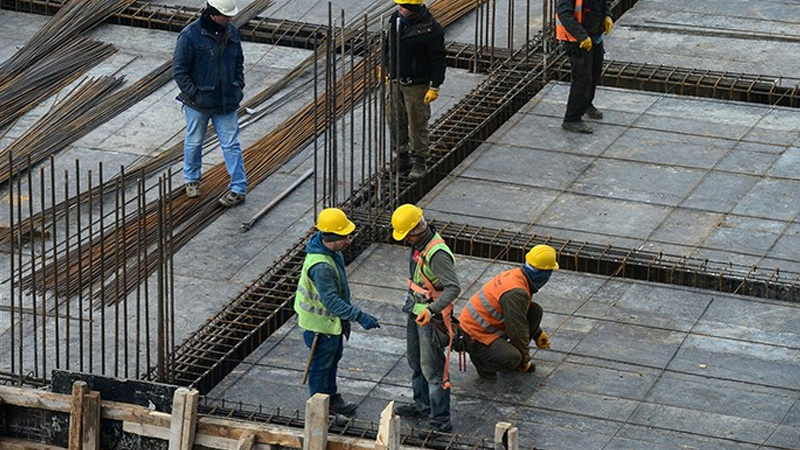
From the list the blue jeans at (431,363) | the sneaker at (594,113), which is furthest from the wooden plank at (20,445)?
the sneaker at (594,113)

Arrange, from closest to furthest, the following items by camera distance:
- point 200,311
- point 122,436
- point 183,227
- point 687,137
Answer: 1. point 122,436
2. point 200,311
3. point 183,227
4. point 687,137

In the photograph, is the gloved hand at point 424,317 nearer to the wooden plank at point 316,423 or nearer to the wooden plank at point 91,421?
the wooden plank at point 316,423

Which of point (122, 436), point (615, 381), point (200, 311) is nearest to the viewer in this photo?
point (122, 436)

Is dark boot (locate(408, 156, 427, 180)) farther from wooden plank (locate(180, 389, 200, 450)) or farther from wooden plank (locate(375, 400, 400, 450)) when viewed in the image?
wooden plank (locate(375, 400, 400, 450))

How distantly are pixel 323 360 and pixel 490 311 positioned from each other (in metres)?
1.28

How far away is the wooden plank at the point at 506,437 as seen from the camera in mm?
12477

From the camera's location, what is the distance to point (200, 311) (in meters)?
15.3

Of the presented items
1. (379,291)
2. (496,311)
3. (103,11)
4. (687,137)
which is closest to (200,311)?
(379,291)

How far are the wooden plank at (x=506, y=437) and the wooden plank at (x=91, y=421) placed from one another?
2.75 m

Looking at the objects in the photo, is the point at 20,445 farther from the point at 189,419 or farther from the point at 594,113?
the point at 594,113

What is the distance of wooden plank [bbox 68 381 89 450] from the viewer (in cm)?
1317

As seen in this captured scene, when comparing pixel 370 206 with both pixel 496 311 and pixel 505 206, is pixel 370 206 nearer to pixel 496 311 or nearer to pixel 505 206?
pixel 505 206

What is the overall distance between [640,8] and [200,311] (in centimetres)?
888

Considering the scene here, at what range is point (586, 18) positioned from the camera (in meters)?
18.2
